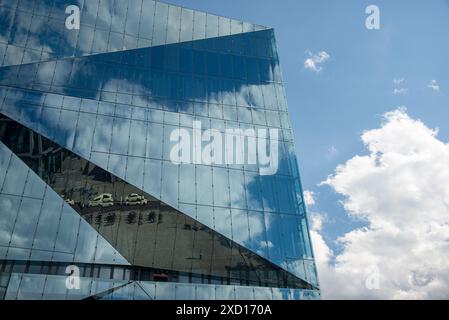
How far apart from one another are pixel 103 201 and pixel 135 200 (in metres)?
1.78

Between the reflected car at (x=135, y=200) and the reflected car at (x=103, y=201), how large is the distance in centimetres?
89

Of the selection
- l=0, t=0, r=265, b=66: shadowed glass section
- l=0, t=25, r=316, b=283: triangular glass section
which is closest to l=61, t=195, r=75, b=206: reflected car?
l=0, t=25, r=316, b=283: triangular glass section

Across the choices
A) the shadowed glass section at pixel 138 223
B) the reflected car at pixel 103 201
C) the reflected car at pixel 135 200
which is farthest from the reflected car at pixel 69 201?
the reflected car at pixel 135 200

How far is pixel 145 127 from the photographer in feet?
82.0

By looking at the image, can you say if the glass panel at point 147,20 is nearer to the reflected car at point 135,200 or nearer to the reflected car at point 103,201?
the reflected car at point 135,200

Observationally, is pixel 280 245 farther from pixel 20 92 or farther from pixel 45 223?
pixel 20 92

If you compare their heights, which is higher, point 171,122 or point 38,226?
point 171,122

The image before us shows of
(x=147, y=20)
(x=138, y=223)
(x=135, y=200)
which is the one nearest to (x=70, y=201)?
(x=135, y=200)

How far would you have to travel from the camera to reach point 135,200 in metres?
22.3

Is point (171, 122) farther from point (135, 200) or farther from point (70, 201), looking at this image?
point (70, 201)

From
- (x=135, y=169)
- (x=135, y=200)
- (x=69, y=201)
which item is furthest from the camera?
(x=135, y=169)

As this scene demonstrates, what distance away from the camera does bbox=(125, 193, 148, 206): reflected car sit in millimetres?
22141

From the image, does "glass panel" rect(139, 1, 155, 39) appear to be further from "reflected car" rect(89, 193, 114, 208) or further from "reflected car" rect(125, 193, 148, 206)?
"reflected car" rect(89, 193, 114, 208)
